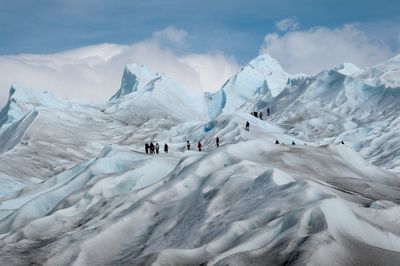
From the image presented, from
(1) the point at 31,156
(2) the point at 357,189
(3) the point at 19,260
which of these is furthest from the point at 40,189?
(1) the point at 31,156

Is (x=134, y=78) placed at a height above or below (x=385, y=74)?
above

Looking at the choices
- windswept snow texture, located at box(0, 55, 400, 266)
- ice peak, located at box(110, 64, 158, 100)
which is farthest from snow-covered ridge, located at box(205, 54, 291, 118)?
windswept snow texture, located at box(0, 55, 400, 266)

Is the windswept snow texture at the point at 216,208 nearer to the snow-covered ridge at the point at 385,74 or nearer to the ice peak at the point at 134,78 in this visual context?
the snow-covered ridge at the point at 385,74

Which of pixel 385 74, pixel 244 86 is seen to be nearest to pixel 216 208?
pixel 385 74

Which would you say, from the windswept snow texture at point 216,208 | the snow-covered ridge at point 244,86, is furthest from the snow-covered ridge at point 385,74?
the snow-covered ridge at point 244,86

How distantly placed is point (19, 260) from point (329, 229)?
984 cm

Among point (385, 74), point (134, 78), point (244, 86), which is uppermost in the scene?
point (134, 78)

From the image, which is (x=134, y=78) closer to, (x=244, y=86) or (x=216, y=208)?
(x=244, y=86)

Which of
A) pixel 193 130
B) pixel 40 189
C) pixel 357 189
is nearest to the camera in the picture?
pixel 357 189

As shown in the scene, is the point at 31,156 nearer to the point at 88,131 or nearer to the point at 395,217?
the point at 88,131

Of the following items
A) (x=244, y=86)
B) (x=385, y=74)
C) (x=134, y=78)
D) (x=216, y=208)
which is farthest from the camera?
(x=244, y=86)

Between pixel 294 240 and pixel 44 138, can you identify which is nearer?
pixel 294 240

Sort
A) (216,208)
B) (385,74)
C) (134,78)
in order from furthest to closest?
(134,78) → (385,74) → (216,208)

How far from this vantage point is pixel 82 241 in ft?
54.6
